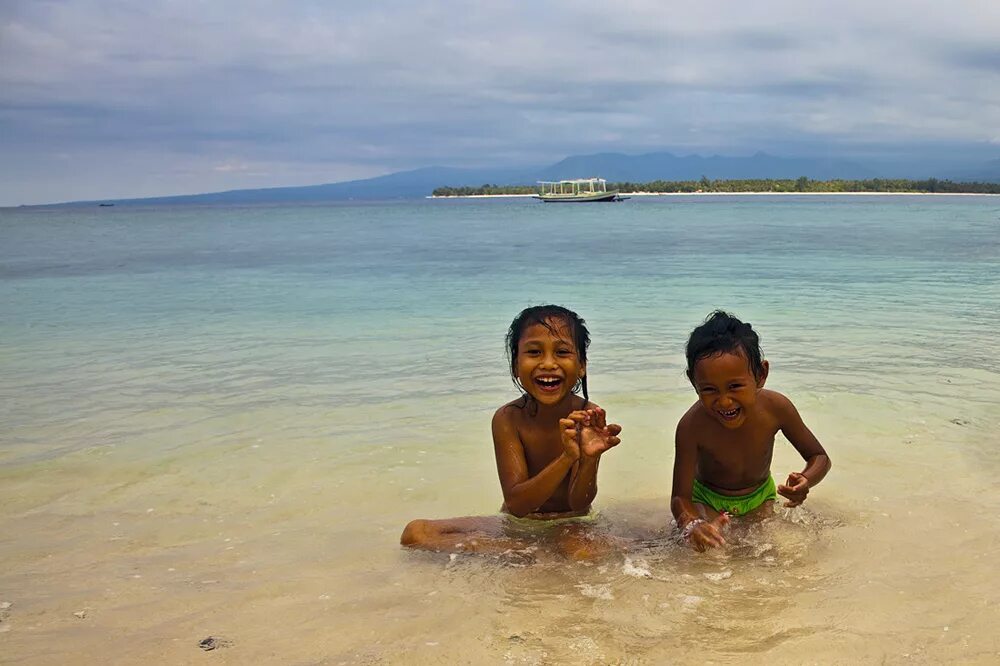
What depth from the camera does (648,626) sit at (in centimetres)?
323

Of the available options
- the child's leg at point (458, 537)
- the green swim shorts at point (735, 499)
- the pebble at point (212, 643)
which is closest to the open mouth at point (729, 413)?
the green swim shorts at point (735, 499)

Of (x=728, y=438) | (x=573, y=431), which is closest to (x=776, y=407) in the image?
(x=728, y=438)

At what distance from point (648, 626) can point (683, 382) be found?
477cm

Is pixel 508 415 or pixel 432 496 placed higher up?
pixel 508 415

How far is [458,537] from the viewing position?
421 centimetres

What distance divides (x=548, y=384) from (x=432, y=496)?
126 centimetres

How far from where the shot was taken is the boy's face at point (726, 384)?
13.7 ft

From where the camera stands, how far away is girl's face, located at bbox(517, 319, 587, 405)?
421 cm

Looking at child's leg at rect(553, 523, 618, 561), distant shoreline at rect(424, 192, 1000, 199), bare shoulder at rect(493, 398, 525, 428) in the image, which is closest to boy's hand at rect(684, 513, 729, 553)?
child's leg at rect(553, 523, 618, 561)

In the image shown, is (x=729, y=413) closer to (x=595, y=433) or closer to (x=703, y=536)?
(x=703, y=536)

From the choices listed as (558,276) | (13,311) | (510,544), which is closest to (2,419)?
(510,544)

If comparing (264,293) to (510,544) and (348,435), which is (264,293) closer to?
(348,435)

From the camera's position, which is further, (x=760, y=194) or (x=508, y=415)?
(x=760, y=194)

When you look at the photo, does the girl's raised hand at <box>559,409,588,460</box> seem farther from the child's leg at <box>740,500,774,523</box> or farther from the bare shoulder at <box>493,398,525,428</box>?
the child's leg at <box>740,500,774,523</box>
